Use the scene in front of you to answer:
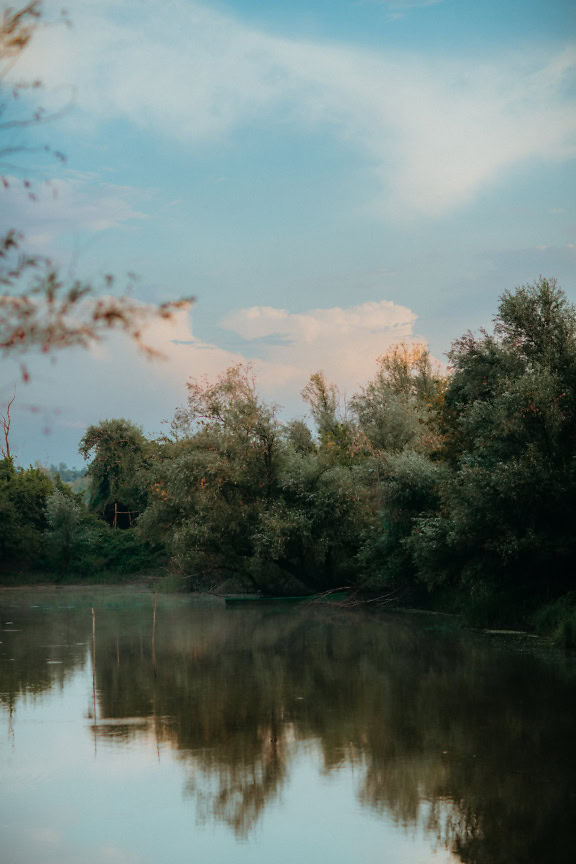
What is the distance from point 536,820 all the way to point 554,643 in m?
14.4

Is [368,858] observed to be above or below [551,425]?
below

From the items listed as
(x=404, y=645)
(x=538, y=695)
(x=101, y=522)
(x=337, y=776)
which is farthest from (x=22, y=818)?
(x=101, y=522)

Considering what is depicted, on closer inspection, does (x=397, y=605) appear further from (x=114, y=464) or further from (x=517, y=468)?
(x=114, y=464)

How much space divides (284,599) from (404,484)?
11854 mm

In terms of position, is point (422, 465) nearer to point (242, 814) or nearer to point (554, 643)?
point (554, 643)

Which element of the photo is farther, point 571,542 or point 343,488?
point 343,488

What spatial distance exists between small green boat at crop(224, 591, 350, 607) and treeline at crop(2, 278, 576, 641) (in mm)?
480

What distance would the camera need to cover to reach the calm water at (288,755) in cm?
891

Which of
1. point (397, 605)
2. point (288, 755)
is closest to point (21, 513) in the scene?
point (397, 605)

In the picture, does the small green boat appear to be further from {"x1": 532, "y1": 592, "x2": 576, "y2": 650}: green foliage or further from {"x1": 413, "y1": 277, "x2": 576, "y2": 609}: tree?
{"x1": 532, "y1": 592, "x2": 576, "y2": 650}: green foliage

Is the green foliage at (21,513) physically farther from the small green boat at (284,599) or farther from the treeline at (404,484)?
the small green boat at (284,599)

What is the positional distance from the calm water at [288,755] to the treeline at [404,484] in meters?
3.57

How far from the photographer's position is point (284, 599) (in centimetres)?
4275

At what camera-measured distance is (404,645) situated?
24422 mm
